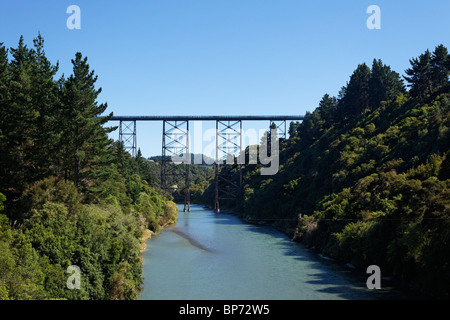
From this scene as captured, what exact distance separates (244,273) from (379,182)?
12862 mm

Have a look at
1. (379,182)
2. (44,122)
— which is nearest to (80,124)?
(44,122)

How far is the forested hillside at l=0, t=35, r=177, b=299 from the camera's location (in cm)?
1512

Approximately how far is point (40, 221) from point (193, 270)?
10.9 meters

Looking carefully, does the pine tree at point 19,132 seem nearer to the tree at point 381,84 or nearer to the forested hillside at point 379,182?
the forested hillside at point 379,182

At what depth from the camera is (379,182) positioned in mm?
29688

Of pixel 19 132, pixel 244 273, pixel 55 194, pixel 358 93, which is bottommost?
pixel 244 273

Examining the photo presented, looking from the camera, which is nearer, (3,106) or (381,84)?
(3,106)

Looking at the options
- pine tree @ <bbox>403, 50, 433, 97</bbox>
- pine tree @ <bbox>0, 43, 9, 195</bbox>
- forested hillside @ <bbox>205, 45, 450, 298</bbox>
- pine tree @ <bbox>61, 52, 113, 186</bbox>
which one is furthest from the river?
pine tree @ <bbox>403, 50, 433, 97</bbox>

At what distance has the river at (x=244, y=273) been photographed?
1977 centimetres

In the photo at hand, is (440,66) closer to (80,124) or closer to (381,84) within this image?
(381,84)

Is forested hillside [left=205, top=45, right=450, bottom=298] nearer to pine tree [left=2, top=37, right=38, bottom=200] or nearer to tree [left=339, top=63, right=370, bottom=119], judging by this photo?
tree [left=339, top=63, right=370, bottom=119]

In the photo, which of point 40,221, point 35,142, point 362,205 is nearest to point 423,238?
point 362,205

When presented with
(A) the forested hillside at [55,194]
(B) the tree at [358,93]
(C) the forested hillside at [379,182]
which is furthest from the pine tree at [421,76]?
(A) the forested hillside at [55,194]

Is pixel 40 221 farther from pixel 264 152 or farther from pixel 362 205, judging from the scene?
pixel 264 152
